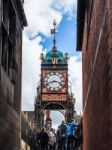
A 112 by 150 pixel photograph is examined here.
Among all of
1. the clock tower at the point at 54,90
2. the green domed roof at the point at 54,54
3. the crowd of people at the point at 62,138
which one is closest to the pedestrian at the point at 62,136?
the crowd of people at the point at 62,138

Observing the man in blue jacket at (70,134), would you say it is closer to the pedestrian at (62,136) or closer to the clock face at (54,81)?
the pedestrian at (62,136)

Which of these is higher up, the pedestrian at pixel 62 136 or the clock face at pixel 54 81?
the clock face at pixel 54 81

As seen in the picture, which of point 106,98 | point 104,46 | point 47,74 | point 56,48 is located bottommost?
point 106,98

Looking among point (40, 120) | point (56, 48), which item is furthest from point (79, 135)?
point (56, 48)

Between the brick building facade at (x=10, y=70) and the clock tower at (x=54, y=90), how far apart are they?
77.2 feet

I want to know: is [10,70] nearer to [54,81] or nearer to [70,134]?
[70,134]

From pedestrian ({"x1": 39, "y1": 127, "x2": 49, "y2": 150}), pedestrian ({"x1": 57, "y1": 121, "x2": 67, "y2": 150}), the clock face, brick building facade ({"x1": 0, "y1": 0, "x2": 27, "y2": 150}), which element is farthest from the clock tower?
brick building facade ({"x1": 0, "y1": 0, "x2": 27, "y2": 150})

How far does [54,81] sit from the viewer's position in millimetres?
46469

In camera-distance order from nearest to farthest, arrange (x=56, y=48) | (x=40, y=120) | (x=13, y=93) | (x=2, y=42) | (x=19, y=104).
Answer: (x=2, y=42), (x=13, y=93), (x=19, y=104), (x=40, y=120), (x=56, y=48)

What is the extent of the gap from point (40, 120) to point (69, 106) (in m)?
2.80

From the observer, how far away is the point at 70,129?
72.1 ft

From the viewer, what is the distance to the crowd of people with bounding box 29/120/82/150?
22.0m

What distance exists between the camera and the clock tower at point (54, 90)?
45.2 metres

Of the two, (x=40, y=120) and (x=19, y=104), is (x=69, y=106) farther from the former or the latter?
(x=19, y=104)
